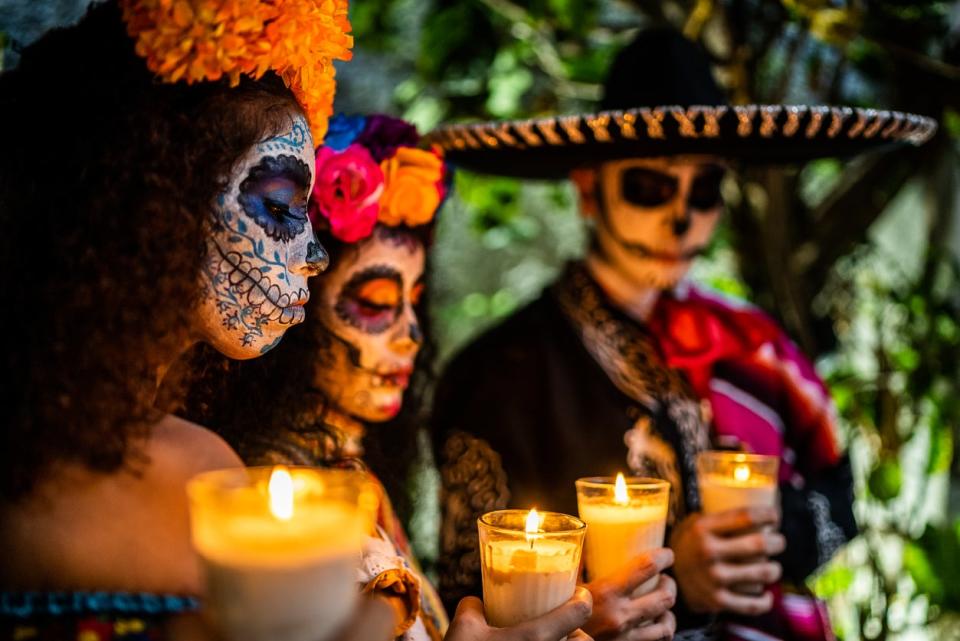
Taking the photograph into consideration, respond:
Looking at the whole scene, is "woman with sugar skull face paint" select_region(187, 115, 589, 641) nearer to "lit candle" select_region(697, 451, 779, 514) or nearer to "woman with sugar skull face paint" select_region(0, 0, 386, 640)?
"woman with sugar skull face paint" select_region(0, 0, 386, 640)

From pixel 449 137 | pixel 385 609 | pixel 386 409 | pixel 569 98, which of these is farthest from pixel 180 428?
pixel 569 98

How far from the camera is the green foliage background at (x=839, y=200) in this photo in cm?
247

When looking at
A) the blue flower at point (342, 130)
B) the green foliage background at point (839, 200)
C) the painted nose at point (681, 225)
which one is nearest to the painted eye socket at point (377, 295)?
the blue flower at point (342, 130)

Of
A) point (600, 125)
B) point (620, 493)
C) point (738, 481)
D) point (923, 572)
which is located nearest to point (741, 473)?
point (738, 481)

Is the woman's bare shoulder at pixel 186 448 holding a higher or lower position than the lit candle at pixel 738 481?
higher

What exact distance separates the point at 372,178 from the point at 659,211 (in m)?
0.79

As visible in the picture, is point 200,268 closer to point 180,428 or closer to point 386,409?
point 180,428

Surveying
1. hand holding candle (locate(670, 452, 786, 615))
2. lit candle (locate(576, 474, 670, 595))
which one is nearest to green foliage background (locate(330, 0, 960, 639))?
hand holding candle (locate(670, 452, 786, 615))

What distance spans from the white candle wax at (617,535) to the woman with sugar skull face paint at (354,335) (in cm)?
30

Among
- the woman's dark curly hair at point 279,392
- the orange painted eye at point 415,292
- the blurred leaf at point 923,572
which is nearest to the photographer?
the woman's dark curly hair at point 279,392

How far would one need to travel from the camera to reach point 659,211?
6.23 feet

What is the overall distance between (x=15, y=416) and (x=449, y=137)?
117 centimetres

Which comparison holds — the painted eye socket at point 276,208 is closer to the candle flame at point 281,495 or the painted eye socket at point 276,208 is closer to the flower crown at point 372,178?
the flower crown at point 372,178

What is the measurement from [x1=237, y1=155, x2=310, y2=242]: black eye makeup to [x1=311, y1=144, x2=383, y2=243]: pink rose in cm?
29
